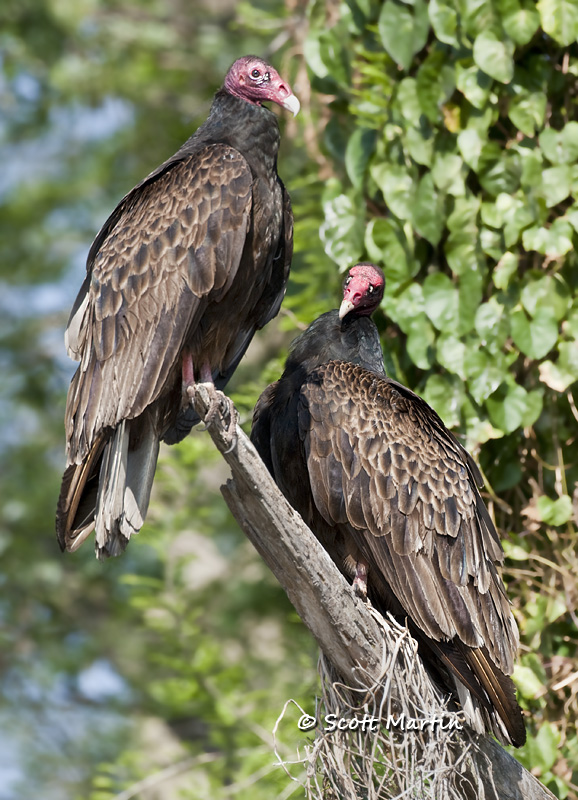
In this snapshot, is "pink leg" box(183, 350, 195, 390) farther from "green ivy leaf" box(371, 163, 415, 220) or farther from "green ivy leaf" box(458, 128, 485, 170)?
"green ivy leaf" box(458, 128, 485, 170)

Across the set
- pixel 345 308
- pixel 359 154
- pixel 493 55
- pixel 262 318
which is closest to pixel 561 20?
pixel 493 55

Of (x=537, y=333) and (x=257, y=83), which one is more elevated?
(x=257, y=83)

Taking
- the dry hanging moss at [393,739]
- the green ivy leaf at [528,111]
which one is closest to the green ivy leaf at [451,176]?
the green ivy leaf at [528,111]

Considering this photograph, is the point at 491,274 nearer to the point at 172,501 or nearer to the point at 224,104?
the point at 224,104

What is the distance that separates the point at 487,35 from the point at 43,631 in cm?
653

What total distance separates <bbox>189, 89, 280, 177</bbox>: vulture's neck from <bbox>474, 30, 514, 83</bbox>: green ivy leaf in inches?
32.7

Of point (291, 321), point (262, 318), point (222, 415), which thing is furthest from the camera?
point (291, 321)

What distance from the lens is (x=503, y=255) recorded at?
154 inches

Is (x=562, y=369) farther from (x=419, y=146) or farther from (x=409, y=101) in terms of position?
(x=409, y=101)

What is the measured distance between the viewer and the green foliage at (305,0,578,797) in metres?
3.84

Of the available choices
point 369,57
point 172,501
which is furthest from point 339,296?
point 172,501

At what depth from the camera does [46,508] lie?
8.19 meters

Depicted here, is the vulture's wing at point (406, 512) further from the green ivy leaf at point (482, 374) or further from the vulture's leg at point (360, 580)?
the green ivy leaf at point (482, 374)

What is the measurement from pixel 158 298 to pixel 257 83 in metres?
0.84
